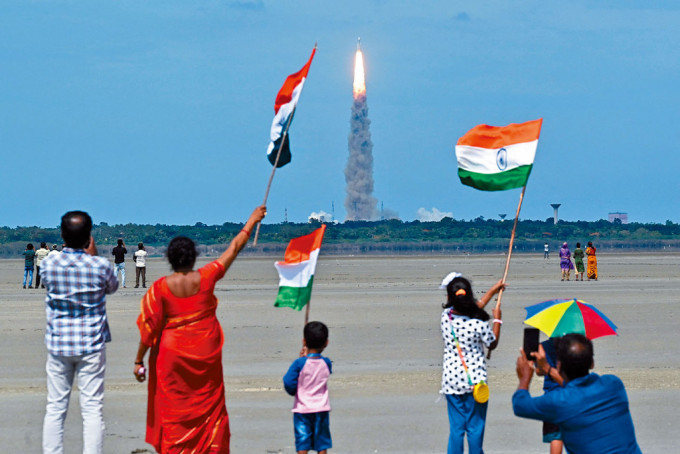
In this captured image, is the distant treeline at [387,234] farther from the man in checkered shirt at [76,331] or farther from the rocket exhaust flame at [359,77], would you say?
the man in checkered shirt at [76,331]

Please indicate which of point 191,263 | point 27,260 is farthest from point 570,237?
point 191,263

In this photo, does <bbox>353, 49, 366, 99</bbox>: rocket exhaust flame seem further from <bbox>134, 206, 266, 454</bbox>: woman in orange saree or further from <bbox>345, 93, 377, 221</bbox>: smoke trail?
<bbox>134, 206, 266, 454</bbox>: woman in orange saree

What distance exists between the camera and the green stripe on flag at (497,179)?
841 centimetres

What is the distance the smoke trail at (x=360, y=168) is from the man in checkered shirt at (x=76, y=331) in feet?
335

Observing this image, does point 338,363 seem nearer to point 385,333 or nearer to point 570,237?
point 385,333

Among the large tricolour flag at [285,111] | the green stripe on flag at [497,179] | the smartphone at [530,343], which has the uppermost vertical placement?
the large tricolour flag at [285,111]

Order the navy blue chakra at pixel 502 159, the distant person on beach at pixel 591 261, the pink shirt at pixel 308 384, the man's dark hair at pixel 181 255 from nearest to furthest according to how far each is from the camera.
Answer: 1. the man's dark hair at pixel 181 255
2. the pink shirt at pixel 308 384
3. the navy blue chakra at pixel 502 159
4. the distant person on beach at pixel 591 261

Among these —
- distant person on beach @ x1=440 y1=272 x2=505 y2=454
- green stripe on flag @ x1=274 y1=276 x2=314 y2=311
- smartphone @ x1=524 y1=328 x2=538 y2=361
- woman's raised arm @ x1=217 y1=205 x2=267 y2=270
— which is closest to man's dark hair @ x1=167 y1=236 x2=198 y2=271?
woman's raised arm @ x1=217 y1=205 x2=267 y2=270

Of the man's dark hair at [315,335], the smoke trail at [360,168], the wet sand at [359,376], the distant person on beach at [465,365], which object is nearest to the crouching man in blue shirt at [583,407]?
the distant person on beach at [465,365]

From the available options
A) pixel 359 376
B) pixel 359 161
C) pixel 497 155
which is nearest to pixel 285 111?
pixel 497 155

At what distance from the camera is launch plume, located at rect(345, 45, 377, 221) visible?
105663 millimetres

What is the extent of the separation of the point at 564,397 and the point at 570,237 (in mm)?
185223

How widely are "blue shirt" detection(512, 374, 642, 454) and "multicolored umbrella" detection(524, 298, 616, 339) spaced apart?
1508 mm

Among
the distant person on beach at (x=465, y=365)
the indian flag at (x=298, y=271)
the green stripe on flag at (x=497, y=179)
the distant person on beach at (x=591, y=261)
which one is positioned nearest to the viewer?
the distant person on beach at (x=465, y=365)
